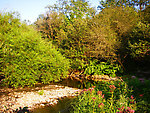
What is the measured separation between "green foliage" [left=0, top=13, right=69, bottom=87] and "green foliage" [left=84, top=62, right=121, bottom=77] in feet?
10.8

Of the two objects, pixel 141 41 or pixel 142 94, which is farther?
pixel 141 41

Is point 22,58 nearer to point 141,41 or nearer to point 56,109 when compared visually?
point 56,109

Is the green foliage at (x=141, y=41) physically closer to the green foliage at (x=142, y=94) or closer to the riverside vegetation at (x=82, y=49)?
the riverside vegetation at (x=82, y=49)

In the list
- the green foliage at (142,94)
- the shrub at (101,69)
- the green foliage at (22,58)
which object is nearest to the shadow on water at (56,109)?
the green foliage at (142,94)

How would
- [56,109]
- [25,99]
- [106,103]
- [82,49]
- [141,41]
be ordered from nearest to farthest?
[106,103], [56,109], [25,99], [141,41], [82,49]

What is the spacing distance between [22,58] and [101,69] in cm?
742

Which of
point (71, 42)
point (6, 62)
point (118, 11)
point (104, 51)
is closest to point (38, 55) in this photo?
point (6, 62)

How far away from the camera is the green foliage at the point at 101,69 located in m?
14.0

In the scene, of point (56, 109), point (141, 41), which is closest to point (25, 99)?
point (56, 109)

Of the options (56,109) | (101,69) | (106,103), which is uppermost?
(101,69)

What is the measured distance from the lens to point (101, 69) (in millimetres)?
14133

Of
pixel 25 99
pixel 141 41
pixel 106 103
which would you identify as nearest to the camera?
pixel 106 103

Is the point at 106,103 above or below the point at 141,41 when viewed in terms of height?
below

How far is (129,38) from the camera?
13.0 metres
